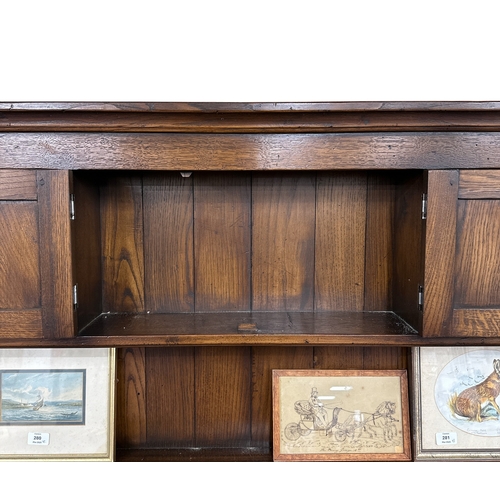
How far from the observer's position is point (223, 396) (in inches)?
53.4

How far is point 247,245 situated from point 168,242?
0.24 m

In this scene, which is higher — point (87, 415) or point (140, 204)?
point (140, 204)

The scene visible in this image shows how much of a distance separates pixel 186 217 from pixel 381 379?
0.76m

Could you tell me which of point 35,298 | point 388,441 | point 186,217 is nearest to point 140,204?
point 186,217

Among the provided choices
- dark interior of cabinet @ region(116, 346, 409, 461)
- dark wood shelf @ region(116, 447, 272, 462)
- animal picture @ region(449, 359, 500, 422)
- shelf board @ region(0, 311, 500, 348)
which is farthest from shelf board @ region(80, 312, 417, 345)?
dark wood shelf @ region(116, 447, 272, 462)

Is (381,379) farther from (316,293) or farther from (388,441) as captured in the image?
(316,293)

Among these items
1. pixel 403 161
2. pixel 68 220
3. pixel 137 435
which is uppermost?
pixel 403 161

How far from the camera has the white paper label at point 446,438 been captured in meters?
1.27

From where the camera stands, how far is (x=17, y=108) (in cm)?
102

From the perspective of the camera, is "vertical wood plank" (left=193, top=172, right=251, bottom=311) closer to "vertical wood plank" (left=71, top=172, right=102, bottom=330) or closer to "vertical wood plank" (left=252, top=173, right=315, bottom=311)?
"vertical wood plank" (left=252, top=173, right=315, bottom=311)

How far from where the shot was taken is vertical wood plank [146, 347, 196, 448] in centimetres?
135

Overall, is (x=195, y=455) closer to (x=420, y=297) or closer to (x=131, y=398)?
(x=131, y=398)

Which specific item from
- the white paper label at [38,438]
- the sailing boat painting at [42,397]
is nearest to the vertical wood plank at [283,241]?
the sailing boat painting at [42,397]

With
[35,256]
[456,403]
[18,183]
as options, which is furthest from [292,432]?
[18,183]
